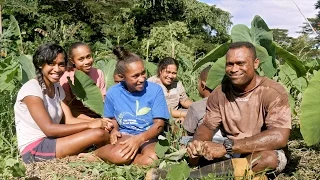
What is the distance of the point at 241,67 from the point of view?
9.21 ft

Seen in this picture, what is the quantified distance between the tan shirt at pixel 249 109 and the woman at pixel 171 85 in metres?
1.52

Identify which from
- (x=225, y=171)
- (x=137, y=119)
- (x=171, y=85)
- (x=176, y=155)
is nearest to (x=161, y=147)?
(x=176, y=155)

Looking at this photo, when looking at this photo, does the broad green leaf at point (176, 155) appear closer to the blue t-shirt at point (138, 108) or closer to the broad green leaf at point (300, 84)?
the blue t-shirt at point (138, 108)

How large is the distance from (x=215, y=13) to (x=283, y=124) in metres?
19.3

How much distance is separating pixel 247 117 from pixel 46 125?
4.37 feet

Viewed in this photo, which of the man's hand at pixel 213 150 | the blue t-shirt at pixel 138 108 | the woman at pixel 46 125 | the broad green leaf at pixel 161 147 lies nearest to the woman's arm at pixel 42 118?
the woman at pixel 46 125

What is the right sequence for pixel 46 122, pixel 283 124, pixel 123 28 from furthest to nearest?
pixel 123 28 → pixel 46 122 → pixel 283 124

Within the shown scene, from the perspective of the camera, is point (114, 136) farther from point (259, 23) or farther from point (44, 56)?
point (259, 23)

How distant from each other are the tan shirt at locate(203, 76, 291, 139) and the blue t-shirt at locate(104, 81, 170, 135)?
0.48 m

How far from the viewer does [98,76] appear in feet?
13.7

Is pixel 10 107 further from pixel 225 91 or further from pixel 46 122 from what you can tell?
pixel 225 91

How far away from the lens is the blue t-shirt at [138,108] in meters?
3.41

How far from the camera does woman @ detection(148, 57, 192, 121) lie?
4.62m

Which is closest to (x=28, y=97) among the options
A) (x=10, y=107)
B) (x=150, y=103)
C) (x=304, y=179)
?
(x=150, y=103)
